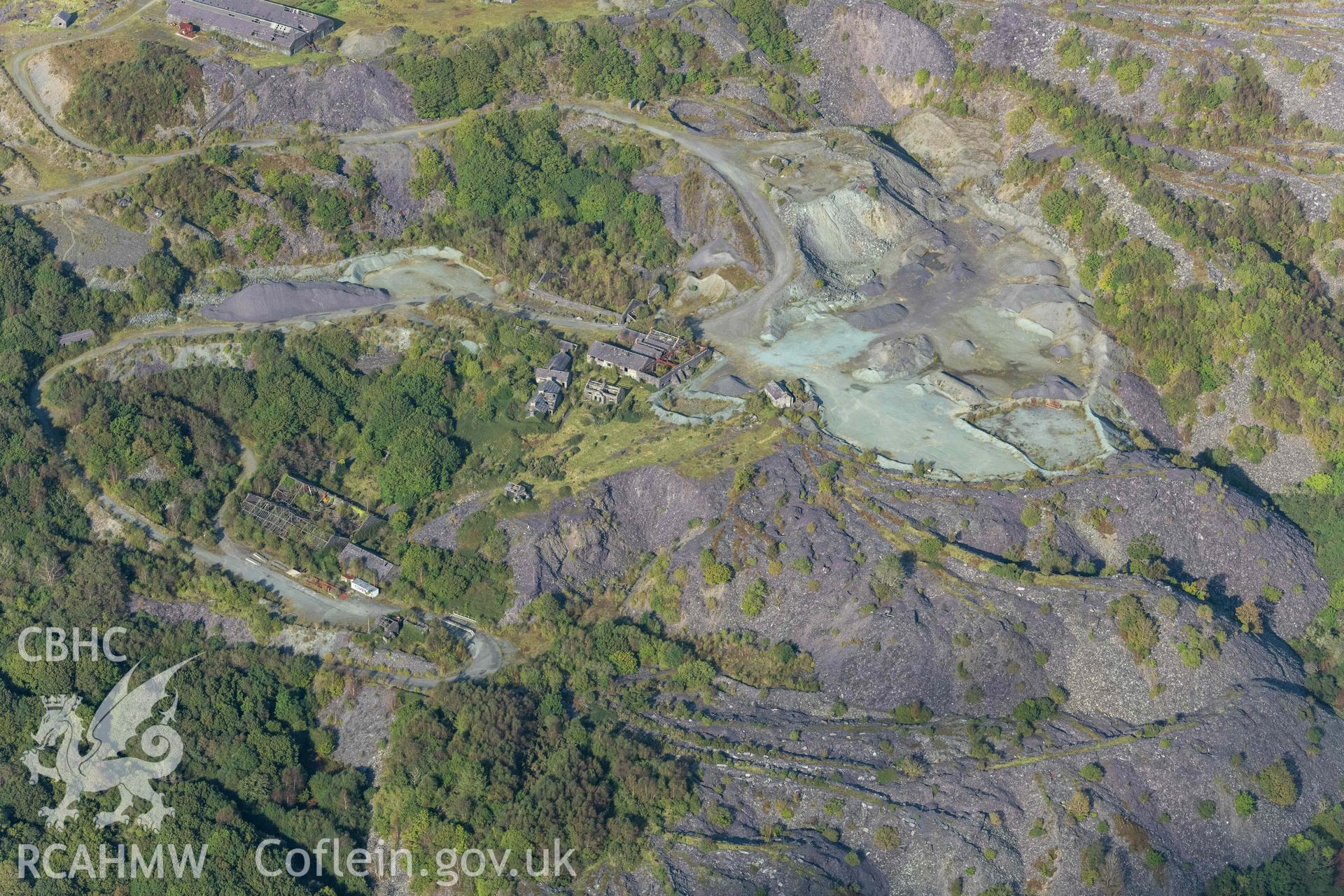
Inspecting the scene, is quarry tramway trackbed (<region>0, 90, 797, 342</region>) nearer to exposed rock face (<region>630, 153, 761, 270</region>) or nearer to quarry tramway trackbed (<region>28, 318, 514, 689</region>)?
exposed rock face (<region>630, 153, 761, 270</region>)

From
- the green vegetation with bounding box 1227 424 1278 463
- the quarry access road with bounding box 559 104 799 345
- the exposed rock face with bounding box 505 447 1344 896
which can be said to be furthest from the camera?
the quarry access road with bounding box 559 104 799 345

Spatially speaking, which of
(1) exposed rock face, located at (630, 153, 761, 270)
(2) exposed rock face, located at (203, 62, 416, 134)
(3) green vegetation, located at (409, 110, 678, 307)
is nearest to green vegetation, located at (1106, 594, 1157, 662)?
(1) exposed rock face, located at (630, 153, 761, 270)

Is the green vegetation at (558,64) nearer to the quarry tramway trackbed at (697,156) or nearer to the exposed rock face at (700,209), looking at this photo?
the quarry tramway trackbed at (697,156)

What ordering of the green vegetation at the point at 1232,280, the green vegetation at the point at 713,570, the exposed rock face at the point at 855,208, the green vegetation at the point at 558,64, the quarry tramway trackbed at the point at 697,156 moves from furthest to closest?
the green vegetation at the point at 558,64
the exposed rock face at the point at 855,208
the quarry tramway trackbed at the point at 697,156
the green vegetation at the point at 1232,280
the green vegetation at the point at 713,570

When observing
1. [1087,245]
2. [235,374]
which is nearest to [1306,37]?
[1087,245]

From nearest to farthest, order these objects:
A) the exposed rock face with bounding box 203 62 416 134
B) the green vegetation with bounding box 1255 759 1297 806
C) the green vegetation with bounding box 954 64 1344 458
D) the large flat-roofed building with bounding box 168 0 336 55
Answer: the green vegetation with bounding box 1255 759 1297 806, the green vegetation with bounding box 954 64 1344 458, the exposed rock face with bounding box 203 62 416 134, the large flat-roofed building with bounding box 168 0 336 55

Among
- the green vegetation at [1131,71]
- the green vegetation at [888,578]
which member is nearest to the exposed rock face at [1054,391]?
the green vegetation at [888,578]

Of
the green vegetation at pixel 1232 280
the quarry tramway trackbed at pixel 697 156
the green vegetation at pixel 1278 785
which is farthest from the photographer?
the quarry tramway trackbed at pixel 697 156
